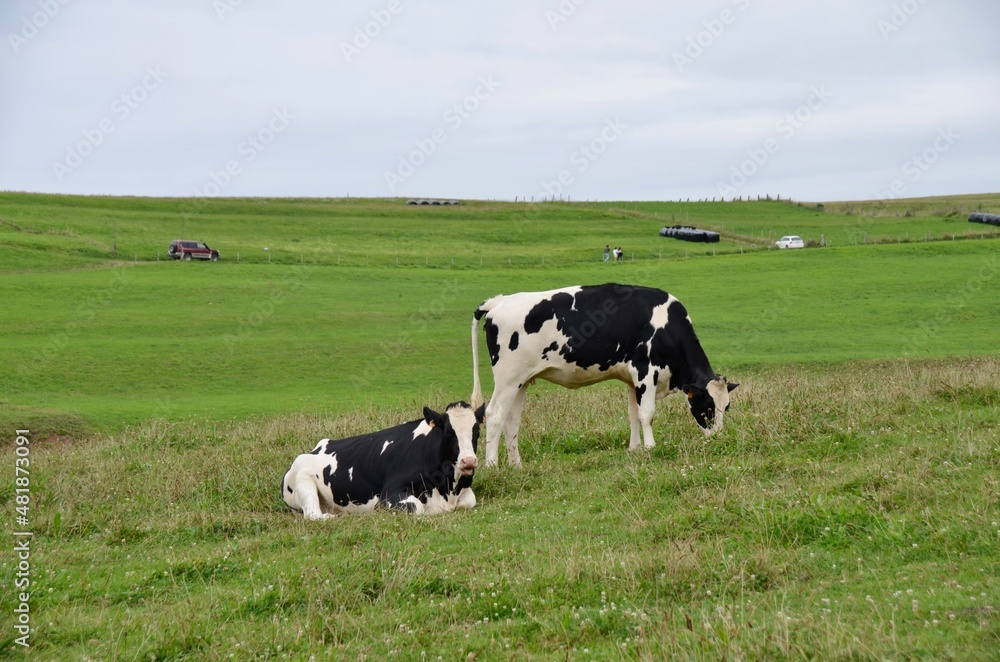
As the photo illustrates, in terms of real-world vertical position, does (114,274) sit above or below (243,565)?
above

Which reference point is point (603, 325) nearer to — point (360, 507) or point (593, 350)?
point (593, 350)

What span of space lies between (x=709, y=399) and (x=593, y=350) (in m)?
1.97

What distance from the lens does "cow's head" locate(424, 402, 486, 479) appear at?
39.8 ft

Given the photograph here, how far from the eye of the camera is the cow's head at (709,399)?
48.0ft

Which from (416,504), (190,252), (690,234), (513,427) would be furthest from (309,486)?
(690,234)

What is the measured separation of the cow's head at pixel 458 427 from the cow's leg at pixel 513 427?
69.7 inches

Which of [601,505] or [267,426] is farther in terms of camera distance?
[267,426]

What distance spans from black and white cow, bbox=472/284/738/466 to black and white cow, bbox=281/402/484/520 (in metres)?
1.89

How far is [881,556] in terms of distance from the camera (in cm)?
745

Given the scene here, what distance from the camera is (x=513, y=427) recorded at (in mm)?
14633

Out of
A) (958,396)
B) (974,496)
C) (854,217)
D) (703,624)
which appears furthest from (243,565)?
(854,217)

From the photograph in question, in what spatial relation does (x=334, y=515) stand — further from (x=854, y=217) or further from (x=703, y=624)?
(x=854, y=217)

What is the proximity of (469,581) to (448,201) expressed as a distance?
106079mm

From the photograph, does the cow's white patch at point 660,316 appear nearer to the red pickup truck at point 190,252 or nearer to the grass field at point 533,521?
the grass field at point 533,521
